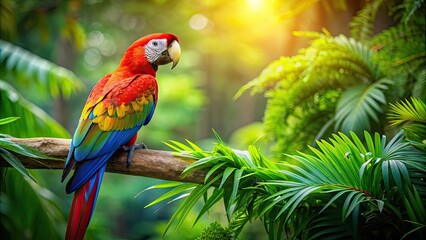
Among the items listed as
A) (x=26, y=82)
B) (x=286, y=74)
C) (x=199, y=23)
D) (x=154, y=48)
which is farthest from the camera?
(x=199, y=23)

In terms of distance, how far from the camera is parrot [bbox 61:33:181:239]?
1.54 meters

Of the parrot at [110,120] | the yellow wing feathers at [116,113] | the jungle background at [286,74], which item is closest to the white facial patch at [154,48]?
the parrot at [110,120]

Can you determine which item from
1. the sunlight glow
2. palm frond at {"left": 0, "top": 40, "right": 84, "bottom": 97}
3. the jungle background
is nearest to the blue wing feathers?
the jungle background

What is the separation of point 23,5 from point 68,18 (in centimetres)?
42

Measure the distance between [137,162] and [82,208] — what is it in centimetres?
24

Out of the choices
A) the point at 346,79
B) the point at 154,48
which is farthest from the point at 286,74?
the point at 154,48

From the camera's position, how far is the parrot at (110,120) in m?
1.54

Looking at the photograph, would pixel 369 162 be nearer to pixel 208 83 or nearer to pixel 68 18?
pixel 68 18

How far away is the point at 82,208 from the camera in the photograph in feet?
4.94

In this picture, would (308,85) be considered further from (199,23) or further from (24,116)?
(199,23)

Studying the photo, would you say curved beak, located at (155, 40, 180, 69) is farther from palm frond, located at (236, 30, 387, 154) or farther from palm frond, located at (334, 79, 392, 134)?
palm frond, located at (334, 79, 392, 134)

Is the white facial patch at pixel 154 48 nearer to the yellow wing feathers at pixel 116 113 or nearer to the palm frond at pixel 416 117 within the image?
the yellow wing feathers at pixel 116 113

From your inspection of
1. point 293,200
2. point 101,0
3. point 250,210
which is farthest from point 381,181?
point 101,0

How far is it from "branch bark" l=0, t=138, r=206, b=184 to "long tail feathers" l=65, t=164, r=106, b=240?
→ 0.12 metres
